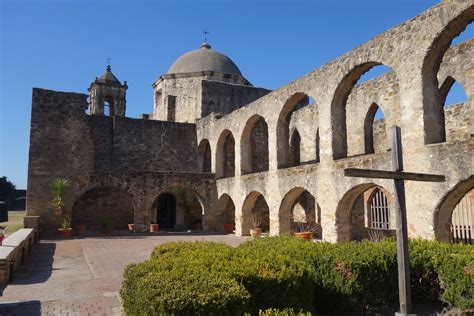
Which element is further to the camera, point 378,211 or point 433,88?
point 378,211

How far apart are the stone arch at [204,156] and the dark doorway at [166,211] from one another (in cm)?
244

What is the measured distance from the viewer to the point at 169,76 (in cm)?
2677

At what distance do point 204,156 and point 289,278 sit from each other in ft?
57.9

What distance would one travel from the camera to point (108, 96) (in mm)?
24953

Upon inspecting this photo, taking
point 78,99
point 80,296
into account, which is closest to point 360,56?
point 80,296

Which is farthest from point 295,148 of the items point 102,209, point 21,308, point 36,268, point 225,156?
point 21,308

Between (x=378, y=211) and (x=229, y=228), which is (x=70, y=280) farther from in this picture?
(x=378, y=211)

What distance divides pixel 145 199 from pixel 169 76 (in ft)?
38.4

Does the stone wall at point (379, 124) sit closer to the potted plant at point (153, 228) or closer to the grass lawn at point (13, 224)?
the potted plant at point (153, 228)

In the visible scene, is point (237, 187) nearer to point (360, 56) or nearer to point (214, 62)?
point (360, 56)

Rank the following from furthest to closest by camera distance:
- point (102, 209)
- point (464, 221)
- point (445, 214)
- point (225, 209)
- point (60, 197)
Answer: point (102, 209) → point (225, 209) → point (60, 197) → point (464, 221) → point (445, 214)

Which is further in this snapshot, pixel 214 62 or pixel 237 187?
pixel 214 62

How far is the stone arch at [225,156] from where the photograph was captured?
1939cm

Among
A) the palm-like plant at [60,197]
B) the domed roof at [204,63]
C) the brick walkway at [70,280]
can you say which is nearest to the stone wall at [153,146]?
the palm-like plant at [60,197]
